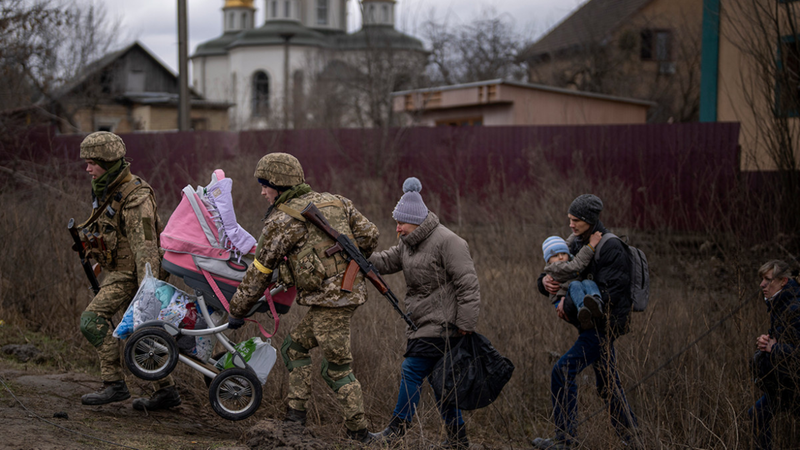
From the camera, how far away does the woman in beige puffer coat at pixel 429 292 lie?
4500 millimetres

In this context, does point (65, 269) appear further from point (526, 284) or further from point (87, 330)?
point (526, 284)

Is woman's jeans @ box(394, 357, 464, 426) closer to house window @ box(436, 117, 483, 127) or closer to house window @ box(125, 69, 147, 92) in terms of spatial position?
house window @ box(436, 117, 483, 127)

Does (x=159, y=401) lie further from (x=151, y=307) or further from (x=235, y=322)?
(x=235, y=322)

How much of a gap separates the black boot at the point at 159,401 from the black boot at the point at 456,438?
2.07 meters

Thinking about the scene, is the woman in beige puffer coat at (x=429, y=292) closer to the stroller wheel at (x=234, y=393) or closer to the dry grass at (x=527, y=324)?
the dry grass at (x=527, y=324)

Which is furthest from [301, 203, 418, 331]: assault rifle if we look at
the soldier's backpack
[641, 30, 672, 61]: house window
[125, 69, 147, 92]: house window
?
[125, 69, 147, 92]: house window

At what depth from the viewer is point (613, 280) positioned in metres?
4.65

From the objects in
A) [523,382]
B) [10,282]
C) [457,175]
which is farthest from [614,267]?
[457,175]

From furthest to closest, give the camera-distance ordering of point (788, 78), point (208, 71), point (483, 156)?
point (208, 71) → point (483, 156) → point (788, 78)

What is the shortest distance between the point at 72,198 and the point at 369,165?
355 inches

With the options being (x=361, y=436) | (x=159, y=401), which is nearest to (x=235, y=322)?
(x=361, y=436)

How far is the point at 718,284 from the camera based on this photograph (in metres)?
8.92

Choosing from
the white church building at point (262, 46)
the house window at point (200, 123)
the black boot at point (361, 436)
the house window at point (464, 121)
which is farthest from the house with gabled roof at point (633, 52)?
the black boot at point (361, 436)

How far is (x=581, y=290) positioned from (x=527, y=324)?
2.62m
